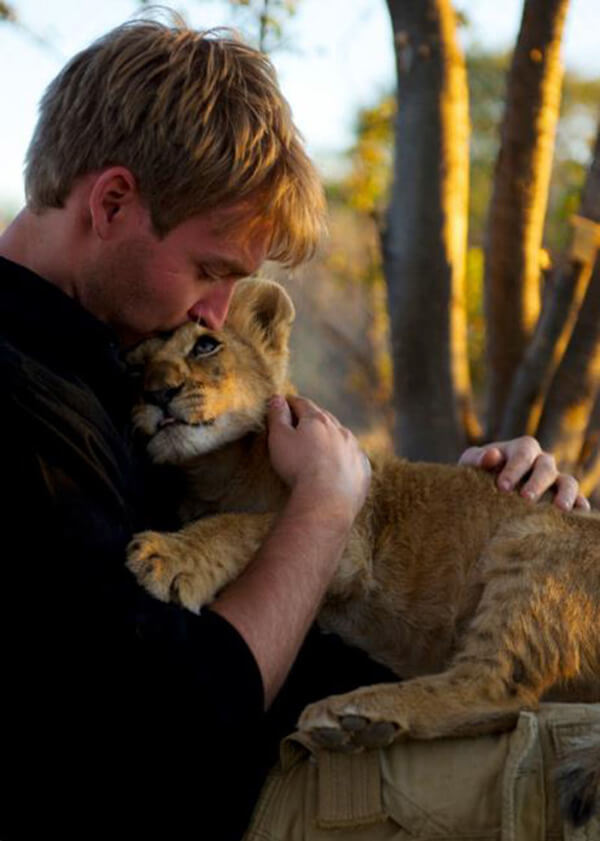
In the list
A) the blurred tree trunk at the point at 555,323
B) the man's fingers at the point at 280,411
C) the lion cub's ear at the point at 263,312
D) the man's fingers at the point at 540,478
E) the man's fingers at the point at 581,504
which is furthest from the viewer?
the blurred tree trunk at the point at 555,323

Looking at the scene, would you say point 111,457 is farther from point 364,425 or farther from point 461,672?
point 364,425

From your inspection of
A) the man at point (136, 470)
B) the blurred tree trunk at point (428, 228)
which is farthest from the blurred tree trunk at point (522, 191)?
the man at point (136, 470)

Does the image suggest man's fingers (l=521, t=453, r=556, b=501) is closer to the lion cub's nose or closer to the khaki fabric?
the khaki fabric

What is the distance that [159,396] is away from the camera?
372 centimetres

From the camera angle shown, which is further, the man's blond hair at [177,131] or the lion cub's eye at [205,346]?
the lion cub's eye at [205,346]

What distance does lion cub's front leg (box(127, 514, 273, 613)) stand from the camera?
326 cm

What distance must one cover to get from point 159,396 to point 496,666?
1.18 metres

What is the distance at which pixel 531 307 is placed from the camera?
6.07m

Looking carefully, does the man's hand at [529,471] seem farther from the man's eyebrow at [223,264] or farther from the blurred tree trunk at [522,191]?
the blurred tree trunk at [522,191]

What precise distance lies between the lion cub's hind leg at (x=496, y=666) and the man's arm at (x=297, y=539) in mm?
267

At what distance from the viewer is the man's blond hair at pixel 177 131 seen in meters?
3.33

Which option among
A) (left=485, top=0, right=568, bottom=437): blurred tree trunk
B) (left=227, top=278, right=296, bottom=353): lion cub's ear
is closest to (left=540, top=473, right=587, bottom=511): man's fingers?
(left=227, top=278, right=296, bottom=353): lion cub's ear

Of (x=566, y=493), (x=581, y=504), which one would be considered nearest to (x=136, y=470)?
(x=566, y=493)

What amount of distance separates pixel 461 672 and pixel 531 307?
2873mm
